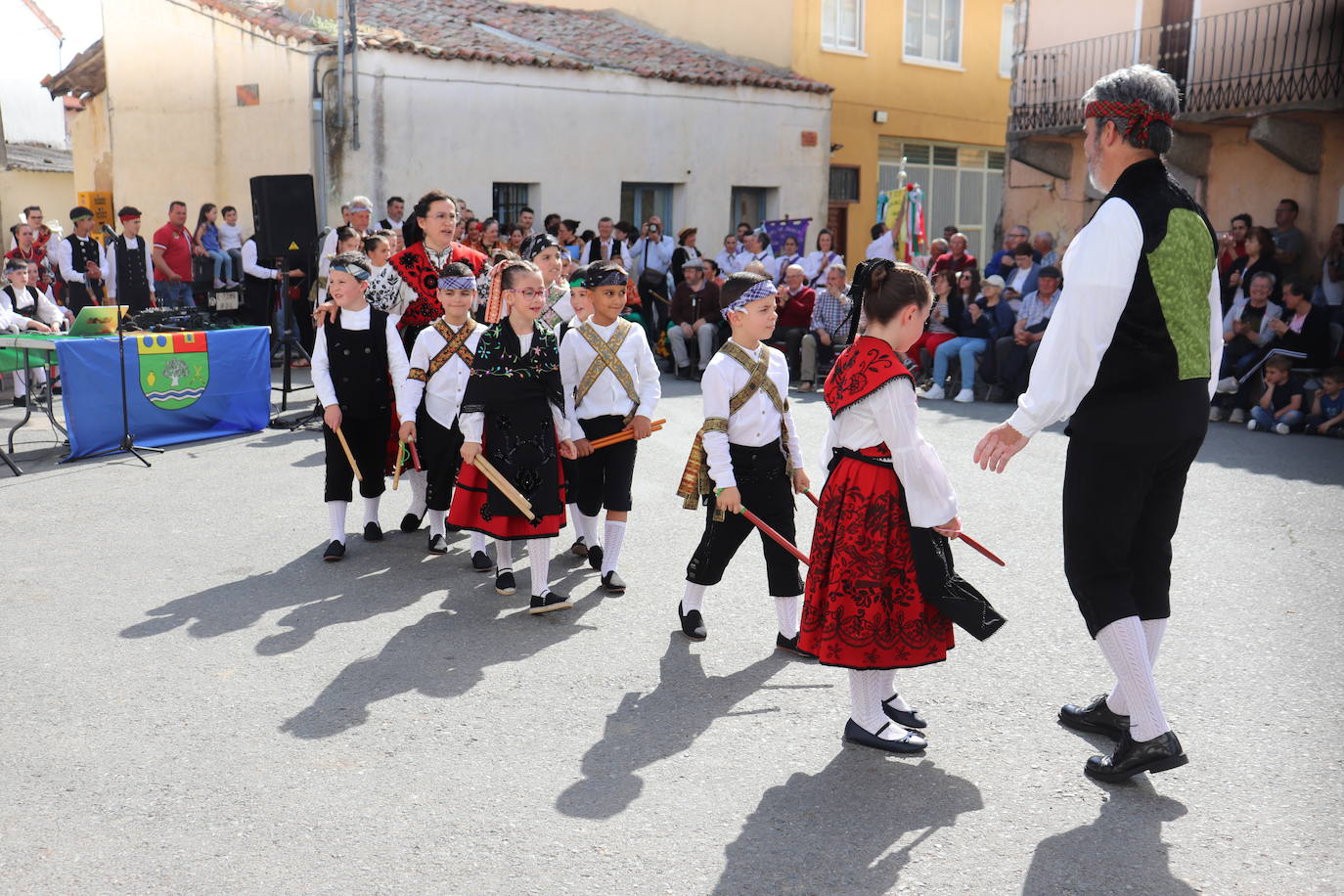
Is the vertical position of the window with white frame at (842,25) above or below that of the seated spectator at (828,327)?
above

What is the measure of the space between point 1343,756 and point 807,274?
13.9 m

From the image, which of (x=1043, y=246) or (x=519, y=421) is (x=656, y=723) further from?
(x=1043, y=246)

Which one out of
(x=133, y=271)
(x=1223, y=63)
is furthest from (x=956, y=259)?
(x=133, y=271)

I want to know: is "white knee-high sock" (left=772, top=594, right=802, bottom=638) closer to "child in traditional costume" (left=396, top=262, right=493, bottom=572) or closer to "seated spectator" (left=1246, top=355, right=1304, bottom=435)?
"child in traditional costume" (left=396, top=262, right=493, bottom=572)

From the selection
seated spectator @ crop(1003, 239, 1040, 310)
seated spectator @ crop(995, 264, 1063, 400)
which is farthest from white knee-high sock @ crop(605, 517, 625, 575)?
seated spectator @ crop(1003, 239, 1040, 310)

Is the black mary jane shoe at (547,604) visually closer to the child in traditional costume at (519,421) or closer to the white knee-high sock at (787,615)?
the child in traditional costume at (519,421)

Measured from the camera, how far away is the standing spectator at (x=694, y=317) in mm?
15219

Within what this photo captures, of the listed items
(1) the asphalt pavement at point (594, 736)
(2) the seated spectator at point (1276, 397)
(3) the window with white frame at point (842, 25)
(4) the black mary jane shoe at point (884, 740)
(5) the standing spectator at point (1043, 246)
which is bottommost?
(1) the asphalt pavement at point (594, 736)

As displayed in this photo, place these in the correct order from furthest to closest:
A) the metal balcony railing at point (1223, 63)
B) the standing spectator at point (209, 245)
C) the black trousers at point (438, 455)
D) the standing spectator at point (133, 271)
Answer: the standing spectator at point (209, 245) → the metal balcony railing at point (1223, 63) → the standing spectator at point (133, 271) → the black trousers at point (438, 455)

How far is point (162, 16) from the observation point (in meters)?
19.6

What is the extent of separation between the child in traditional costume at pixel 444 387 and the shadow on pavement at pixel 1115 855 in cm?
362

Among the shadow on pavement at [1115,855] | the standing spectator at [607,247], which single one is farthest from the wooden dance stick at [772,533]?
the standing spectator at [607,247]

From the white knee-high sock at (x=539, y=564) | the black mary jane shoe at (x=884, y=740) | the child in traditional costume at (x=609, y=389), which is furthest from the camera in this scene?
the child in traditional costume at (x=609, y=389)

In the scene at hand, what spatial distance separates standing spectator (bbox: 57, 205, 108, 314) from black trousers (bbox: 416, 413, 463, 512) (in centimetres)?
954
